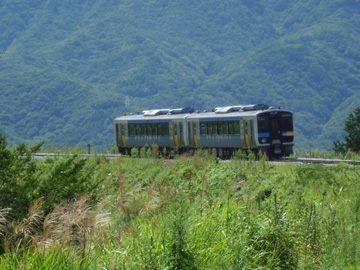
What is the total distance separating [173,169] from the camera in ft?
71.9

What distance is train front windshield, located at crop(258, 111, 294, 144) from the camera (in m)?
29.1

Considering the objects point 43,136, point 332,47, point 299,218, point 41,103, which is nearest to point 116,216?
point 299,218

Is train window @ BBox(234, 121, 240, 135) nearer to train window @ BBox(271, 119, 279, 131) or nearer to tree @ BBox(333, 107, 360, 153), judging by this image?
train window @ BBox(271, 119, 279, 131)

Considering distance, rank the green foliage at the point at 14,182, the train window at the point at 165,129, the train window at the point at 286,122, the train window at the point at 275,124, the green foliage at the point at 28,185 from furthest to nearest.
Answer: the train window at the point at 165,129
the train window at the point at 286,122
the train window at the point at 275,124
the green foliage at the point at 28,185
the green foliage at the point at 14,182

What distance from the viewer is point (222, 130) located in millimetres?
30875

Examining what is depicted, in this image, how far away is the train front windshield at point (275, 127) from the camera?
29.1m

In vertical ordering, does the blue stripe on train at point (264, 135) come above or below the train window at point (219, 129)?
below

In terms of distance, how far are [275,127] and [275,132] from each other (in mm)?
275

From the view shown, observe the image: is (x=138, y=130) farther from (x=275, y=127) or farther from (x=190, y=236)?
(x=190, y=236)

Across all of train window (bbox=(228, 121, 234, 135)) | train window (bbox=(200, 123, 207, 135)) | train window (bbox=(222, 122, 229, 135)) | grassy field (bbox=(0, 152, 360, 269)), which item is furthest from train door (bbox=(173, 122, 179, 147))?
grassy field (bbox=(0, 152, 360, 269))

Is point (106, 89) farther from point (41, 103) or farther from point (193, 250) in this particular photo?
point (193, 250)

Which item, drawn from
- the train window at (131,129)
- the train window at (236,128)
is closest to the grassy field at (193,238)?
the train window at (236,128)

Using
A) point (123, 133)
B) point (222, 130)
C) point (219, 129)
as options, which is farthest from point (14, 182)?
point (123, 133)

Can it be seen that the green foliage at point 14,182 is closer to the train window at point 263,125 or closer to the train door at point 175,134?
the train window at point 263,125
